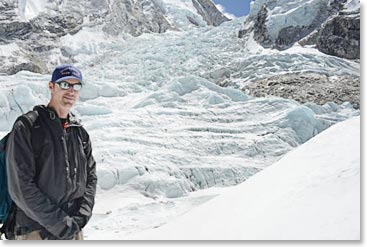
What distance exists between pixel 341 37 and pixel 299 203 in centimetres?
1805

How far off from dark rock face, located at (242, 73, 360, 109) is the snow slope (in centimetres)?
1142

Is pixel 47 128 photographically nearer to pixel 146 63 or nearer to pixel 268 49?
pixel 146 63

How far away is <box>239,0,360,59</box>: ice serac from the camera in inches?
722

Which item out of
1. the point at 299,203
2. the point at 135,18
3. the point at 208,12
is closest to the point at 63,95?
the point at 299,203

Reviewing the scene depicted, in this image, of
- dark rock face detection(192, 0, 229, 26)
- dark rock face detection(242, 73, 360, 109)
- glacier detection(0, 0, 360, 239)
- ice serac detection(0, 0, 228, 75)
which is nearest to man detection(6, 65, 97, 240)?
glacier detection(0, 0, 360, 239)

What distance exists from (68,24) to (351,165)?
30.3 m

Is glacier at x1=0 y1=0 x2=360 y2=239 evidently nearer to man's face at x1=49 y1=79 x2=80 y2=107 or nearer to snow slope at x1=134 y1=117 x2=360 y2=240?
snow slope at x1=134 y1=117 x2=360 y2=240

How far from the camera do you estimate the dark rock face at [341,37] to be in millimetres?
17859

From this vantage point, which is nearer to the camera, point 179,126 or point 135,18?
point 179,126

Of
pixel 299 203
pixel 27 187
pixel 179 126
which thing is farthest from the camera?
pixel 179 126

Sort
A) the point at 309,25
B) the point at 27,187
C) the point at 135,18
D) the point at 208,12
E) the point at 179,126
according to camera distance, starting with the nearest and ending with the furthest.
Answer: the point at 27,187 → the point at 179,126 → the point at 309,25 → the point at 135,18 → the point at 208,12

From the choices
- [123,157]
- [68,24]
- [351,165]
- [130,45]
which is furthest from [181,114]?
[68,24]

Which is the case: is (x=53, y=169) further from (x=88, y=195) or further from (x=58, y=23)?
(x=58, y=23)

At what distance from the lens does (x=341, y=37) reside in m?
18.7
